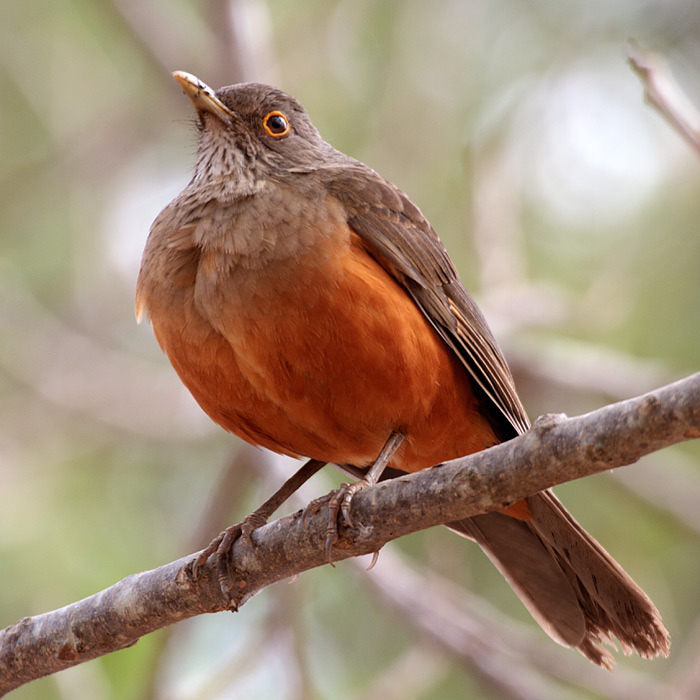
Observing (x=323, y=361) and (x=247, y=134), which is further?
(x=247, y=134)

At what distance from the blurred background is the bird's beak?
7.36 feet

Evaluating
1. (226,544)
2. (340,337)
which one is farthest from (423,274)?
(226,544)

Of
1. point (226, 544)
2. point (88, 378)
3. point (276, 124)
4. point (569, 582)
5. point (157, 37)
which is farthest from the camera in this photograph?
point (88, 378)

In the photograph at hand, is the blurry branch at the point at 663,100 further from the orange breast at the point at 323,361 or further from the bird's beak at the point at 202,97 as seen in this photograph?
the bird's beak at the point at 202,97

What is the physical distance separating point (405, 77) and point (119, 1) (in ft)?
9.05

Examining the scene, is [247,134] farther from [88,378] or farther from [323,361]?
[88,378]

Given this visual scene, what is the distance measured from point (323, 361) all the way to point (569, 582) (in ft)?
5.50

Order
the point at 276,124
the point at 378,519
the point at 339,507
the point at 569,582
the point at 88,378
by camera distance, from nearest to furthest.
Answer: the point at 378,519 < the point at 339,507 < the point at 569,582 < the point at 276,124 < the point at 88,378

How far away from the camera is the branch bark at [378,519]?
2760mm

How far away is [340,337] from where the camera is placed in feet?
12.8

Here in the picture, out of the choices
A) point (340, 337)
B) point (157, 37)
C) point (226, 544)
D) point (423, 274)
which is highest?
point (157, 37)

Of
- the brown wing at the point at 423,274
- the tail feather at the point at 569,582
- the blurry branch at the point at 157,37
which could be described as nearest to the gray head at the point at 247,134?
the brown wing at the point at 423,274

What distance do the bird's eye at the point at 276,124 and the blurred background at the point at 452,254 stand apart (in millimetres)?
2135

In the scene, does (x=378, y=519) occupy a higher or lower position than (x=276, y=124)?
lower
